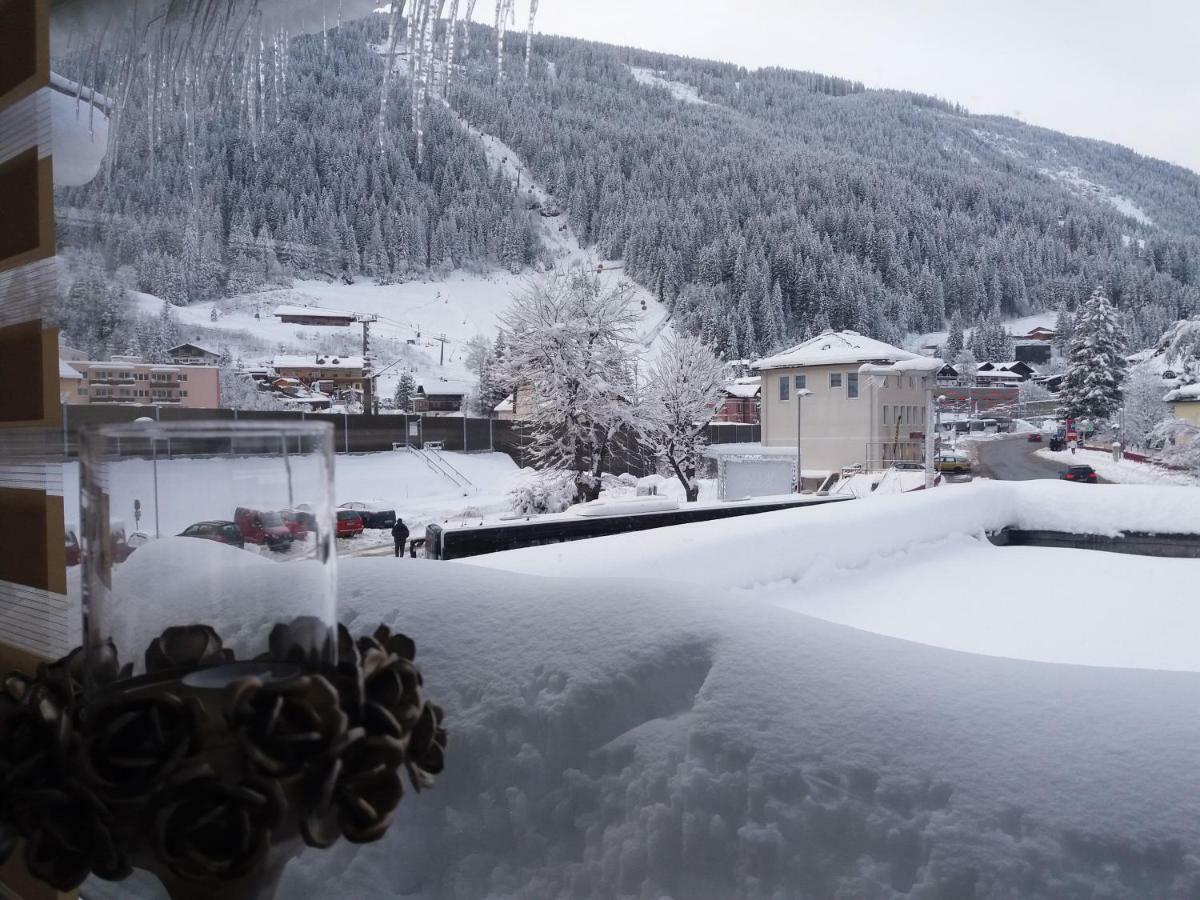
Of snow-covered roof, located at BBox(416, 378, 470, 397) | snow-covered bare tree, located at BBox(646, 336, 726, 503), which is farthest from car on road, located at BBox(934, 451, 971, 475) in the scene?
snow-covered bare tree, located at BBox(646, 336, 726, 503)

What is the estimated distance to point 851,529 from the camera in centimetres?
285

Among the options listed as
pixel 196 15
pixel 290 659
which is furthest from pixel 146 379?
pixel 290 659

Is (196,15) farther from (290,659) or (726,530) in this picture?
(726,530)

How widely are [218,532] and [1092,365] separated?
2634 millimetres

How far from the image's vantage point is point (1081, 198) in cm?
287

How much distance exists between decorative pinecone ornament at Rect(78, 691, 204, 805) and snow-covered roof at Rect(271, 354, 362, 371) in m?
2.17

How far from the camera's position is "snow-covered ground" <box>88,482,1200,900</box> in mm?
523

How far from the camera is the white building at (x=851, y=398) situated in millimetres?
3127

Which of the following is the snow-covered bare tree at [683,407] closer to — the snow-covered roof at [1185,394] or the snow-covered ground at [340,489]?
the snow-covered ground at [340,489]

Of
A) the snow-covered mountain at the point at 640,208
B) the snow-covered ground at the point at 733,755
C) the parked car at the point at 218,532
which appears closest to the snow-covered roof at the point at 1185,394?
the snow-covered mountain at the point at 640,208

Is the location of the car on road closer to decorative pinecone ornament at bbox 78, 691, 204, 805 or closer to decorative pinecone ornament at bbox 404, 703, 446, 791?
decorative pinecone ornament at bbox 404, 703, 446, 791

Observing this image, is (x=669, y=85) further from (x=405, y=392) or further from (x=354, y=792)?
(x=354, y=792)

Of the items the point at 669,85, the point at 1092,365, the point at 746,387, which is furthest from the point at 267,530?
the point at 746,387

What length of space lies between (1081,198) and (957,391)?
94 centimetres
